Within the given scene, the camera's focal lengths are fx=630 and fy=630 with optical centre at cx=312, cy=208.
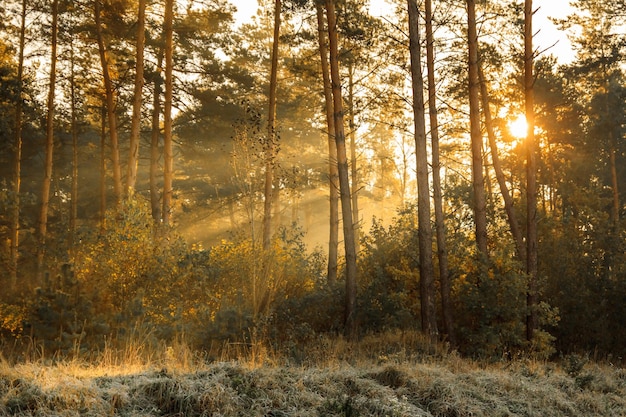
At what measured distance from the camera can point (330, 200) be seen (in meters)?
19.3

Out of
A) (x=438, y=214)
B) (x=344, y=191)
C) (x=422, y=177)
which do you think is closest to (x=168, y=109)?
(x=344, y=191)

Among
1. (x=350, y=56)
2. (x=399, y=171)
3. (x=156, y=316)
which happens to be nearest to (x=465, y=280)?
(x=156, y=316)

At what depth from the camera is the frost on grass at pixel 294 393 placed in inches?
230

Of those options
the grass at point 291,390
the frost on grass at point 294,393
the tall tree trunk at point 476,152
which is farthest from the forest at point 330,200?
the frost on grass at point 294,393

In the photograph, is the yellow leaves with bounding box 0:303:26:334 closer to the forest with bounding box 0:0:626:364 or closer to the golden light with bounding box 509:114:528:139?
the forest with bounding box 0:0:626:364

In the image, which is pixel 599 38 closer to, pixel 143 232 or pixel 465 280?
pixel 465 280

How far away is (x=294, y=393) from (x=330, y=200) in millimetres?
12507

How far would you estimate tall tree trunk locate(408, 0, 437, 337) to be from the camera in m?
13.5

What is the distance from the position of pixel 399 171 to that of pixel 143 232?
30.3m

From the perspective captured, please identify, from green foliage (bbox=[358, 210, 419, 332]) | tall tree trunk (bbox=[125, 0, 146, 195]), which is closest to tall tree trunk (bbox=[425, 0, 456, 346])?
green foliage (bbox=[358, 210, 419, 332])

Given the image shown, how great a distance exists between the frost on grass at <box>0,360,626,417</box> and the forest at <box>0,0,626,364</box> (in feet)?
12.4

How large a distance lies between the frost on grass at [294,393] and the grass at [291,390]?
0.04 feet

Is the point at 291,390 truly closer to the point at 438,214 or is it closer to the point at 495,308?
the point at 495,308

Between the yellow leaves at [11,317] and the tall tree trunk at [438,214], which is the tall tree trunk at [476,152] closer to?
the tall tree trunk at [438,214]
